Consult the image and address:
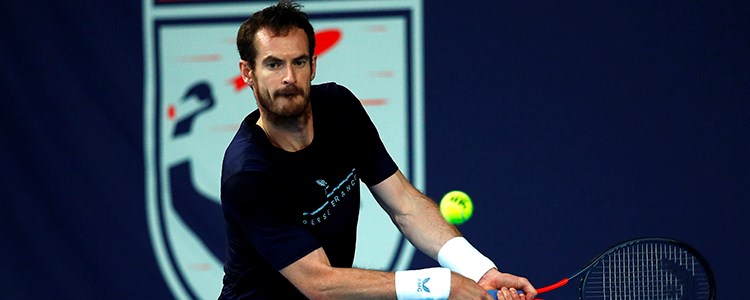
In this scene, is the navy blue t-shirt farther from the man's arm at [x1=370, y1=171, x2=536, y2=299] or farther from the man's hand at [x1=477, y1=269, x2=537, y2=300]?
the man's hand at [x1=477, y1=269, x2=537, y2=300]

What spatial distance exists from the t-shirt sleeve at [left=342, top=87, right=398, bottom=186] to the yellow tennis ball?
118 cm

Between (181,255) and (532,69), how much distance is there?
78.1 inches

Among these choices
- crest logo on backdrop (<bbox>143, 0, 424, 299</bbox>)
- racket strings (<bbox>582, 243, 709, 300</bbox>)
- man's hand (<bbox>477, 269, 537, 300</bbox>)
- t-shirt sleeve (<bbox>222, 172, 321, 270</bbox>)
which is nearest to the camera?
t-shirt sleeve (<bbox>222, 172, 321, 270</bbox>)

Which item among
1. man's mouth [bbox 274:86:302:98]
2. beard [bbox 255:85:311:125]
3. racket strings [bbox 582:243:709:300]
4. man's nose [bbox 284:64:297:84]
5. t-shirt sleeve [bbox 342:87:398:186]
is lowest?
racket strings [bbox 582:243:709:300]

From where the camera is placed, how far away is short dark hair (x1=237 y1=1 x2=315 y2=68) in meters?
3.47

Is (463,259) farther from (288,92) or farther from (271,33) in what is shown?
(271,33)

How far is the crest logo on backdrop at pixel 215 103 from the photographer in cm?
541

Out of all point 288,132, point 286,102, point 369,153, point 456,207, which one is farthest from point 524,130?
point 286,102

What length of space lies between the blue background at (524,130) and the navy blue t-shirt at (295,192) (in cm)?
161

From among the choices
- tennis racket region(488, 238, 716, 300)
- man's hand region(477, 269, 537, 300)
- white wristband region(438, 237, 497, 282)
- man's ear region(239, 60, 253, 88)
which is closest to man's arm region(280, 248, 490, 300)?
man's hand region(477, 269, 537, 300)

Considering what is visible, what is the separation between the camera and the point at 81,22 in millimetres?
5711

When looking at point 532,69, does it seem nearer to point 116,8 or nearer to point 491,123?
point 491,123

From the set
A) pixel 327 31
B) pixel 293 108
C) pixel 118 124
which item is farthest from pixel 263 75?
pixel 118 124

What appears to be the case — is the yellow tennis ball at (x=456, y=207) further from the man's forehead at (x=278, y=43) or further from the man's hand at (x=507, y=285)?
the man's forehead at (x=278, y=43)
